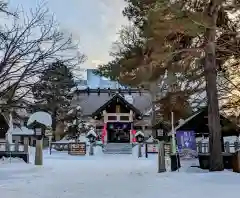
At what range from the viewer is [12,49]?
15.7m

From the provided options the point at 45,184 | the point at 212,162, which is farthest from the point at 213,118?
the point at 45,184

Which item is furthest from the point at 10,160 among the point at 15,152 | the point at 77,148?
the point at 77,148

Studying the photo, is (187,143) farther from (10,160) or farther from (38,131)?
(10,160)

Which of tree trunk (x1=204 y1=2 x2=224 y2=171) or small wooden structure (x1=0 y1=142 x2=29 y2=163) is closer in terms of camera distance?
tree trunk (x1=204 y1=2 x2=224 y2=171)

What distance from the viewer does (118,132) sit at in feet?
152

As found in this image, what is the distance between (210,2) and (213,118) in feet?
13.5

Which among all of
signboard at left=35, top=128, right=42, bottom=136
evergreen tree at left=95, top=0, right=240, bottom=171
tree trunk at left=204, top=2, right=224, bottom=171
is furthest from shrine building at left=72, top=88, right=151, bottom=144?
tree trunk at left=204, top=2, right=224, bottom=171

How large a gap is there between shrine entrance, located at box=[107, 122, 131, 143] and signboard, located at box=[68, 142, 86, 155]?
1184cm

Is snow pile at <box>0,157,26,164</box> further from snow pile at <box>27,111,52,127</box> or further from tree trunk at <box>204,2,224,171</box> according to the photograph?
tree trunk at <box>204,2,224,171</box>

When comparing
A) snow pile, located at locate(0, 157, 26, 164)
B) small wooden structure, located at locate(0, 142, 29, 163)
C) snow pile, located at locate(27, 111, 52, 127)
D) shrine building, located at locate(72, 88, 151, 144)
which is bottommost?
snow pile, located at locate(0, 157, 26, 164)

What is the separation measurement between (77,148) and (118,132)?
44.0 feet

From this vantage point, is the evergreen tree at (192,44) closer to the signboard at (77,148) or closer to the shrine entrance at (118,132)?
the signboard at (77,148)

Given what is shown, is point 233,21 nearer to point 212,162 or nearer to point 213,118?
point 213,118

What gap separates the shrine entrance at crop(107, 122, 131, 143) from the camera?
148 ft
